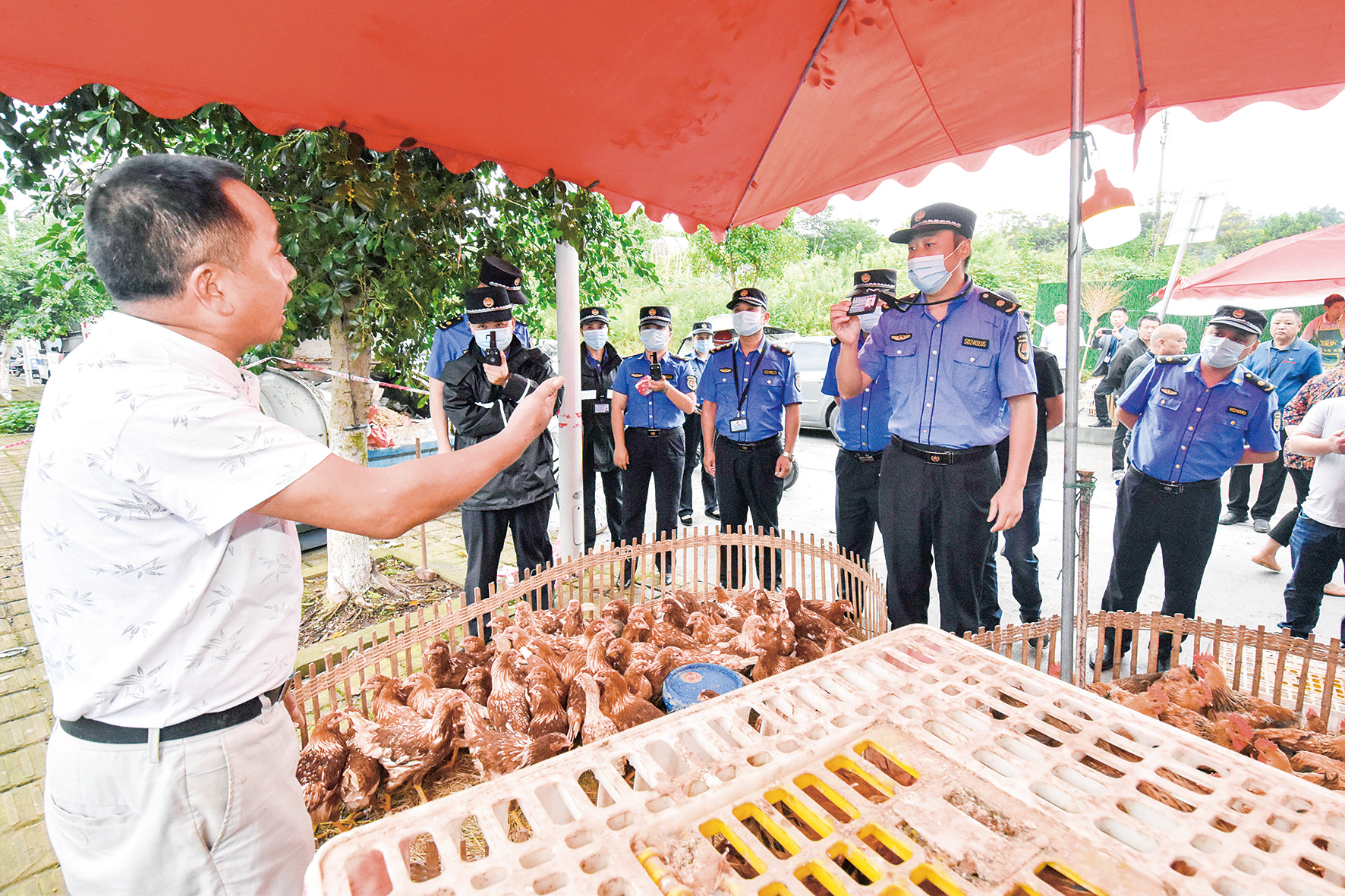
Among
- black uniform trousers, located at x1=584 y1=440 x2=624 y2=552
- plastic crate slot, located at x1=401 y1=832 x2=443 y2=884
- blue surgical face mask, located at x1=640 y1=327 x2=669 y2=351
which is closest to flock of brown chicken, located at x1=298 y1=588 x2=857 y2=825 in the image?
plastic crate slot, located at x1=401 y1=832 x2=443 y2=884

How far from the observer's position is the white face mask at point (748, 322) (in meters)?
4.77

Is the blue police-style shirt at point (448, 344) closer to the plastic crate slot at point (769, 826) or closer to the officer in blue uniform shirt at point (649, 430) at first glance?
the officer in blue uniform shirt at point (649, 430)

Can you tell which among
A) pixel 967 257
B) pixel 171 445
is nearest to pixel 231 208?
pixel 171 445

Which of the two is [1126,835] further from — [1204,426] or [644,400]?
[644,400]

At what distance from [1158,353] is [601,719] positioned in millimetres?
3872

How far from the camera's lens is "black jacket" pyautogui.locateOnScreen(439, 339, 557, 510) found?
350 cm

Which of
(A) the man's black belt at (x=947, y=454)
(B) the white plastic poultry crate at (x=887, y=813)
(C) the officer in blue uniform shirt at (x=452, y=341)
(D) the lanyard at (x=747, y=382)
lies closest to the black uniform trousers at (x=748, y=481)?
(D) the lanyard at (x=747, y=382)

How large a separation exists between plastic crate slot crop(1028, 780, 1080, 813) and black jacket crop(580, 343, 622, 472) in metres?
4.94

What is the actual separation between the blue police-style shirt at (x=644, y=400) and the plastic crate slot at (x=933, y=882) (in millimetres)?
4445

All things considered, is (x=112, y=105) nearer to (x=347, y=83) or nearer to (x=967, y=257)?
(x=347, y=83)

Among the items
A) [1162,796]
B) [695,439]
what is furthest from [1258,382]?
[695,439]

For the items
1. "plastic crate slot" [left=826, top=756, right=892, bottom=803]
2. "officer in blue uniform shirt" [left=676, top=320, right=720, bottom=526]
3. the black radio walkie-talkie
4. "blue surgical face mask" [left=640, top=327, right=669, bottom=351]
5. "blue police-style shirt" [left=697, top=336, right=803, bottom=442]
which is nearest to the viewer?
"plastic crate slot" [left=826, top=756, right=892, bottom=803]

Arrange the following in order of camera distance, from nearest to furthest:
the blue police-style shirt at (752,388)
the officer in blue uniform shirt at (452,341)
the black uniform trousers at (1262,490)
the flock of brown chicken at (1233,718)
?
the flock of brown chicken at (1233,718), the officer in blue uniform shirt at (452,341), the blue police-style shirt at (752,388), the black uniform trousers at (1262,490)

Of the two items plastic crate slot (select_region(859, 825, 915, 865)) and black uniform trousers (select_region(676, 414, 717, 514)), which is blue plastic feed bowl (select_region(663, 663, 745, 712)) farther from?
black uniform trousers (select_region(676, 414, 717, 514))
